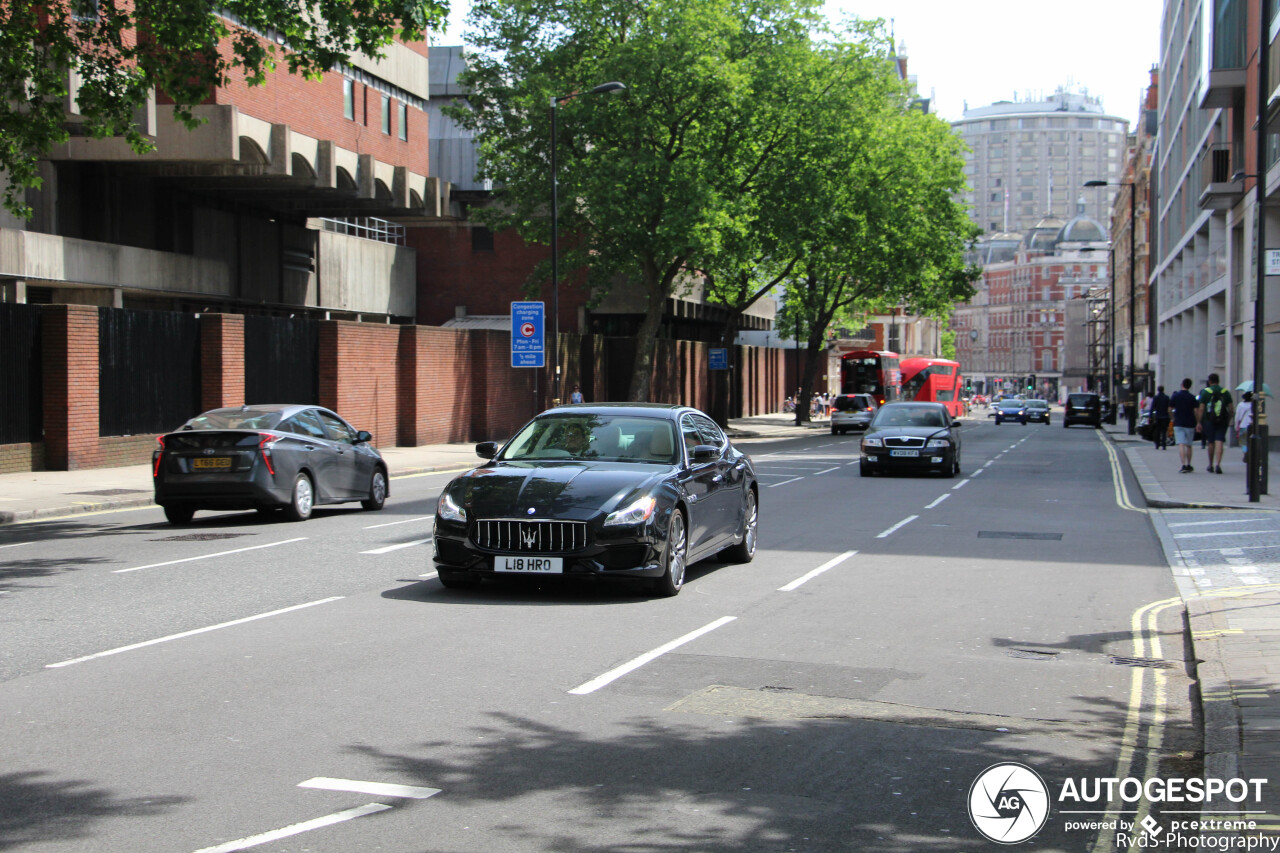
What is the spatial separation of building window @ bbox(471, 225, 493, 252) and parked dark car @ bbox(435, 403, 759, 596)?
42.6 metres

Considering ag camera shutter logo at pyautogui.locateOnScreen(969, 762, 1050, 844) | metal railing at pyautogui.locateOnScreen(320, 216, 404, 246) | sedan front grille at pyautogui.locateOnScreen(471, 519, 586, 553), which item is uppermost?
metal railing at pyautogui.locateOnScreen(320, 216, 404, 246)

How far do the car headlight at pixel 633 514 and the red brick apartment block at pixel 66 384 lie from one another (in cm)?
1726

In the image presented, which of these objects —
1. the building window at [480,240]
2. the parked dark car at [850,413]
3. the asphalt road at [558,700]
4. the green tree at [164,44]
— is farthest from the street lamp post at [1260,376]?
the building window at [480,240]

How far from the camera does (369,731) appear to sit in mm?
6277

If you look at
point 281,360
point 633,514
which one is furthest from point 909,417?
point 633,514

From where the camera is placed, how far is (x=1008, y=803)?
5383 millimetres

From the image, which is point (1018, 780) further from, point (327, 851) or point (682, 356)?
point (682, 356)

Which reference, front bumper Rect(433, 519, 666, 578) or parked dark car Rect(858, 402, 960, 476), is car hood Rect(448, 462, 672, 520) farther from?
parked dark car Rect(858, 402, 960, 476)

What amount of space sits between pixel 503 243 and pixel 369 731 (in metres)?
48.3

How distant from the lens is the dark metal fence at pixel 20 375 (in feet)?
75.9

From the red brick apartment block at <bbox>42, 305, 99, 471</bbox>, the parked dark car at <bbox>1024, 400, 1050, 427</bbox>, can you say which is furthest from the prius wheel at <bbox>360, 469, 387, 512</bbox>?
the parked dark car at <bbox>1024, 400, 1050, 427</bbox>

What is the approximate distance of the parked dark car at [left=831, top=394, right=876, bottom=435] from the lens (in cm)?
5609

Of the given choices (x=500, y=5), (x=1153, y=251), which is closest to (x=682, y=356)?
(x=500, y=5)

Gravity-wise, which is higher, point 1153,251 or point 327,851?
point 1153,251
